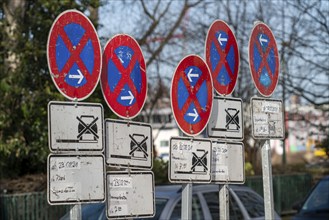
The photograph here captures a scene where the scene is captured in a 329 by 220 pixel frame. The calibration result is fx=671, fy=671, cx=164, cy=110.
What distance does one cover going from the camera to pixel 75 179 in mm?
5129

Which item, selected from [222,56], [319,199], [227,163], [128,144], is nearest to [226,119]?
[227,163]

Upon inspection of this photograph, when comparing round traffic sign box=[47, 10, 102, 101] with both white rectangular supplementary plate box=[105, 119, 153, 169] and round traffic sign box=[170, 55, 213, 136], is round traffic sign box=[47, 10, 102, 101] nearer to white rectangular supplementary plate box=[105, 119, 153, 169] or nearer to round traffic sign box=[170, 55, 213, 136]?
white rectangular supplementary plate box=[105, 119, 153, 169]

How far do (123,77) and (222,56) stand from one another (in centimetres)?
154

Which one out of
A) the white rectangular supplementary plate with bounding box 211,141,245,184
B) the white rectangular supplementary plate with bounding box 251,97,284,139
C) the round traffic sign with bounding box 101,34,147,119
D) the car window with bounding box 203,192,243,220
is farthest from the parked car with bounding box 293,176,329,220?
the round traffic sign with bounding box 101,34,147,119

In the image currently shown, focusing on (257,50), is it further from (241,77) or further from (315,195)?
(241,77)

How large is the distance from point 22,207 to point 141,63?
27.4 feet

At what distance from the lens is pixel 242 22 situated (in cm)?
2252

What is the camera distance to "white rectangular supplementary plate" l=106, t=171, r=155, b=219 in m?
5.52

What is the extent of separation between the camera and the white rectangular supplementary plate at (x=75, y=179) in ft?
16.5

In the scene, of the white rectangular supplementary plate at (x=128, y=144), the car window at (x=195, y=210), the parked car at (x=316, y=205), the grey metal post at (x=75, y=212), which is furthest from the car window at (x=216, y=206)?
the grey metal post at (x=75, y=212)

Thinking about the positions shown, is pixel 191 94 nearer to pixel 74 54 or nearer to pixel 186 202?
pixel 186 202

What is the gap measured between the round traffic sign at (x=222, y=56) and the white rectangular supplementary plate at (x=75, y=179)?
6.58 ft

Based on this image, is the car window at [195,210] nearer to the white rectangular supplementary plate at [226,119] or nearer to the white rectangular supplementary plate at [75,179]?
the white rectangular supplementary plate at [226,119]

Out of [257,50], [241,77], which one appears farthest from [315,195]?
[241,77]
